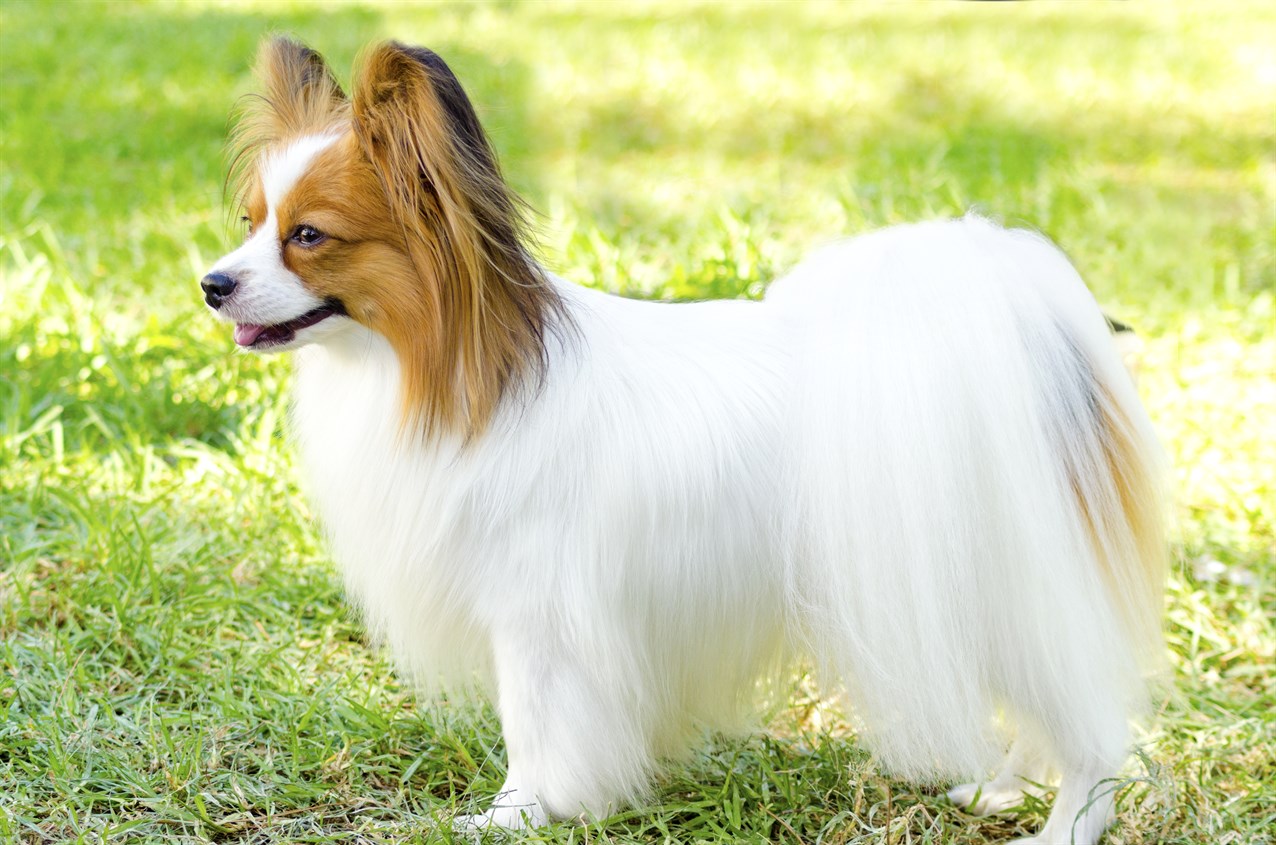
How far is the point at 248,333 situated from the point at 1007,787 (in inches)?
72.2

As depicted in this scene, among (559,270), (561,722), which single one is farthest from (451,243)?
(559,270)

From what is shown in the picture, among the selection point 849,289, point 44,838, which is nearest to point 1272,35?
point 849,289

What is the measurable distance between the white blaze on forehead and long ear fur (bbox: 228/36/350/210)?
48 millimetres

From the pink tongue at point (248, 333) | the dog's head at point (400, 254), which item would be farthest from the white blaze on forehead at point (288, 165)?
the pink tongue at point (248, 333)

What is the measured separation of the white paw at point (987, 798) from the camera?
2730 millimetres

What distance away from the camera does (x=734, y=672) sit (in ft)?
8.31

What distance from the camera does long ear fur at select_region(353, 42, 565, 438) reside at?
82.8 inches

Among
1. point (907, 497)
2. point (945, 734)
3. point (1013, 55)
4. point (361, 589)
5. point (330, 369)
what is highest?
point (1013, 55)

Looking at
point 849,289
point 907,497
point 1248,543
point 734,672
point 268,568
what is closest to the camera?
point 907,497

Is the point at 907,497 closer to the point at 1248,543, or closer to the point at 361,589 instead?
the point at 361,589

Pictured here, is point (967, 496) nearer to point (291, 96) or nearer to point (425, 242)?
point (425, 242)

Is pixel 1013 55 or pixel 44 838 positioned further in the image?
pixel 1013 55

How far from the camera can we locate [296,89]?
2365 mm

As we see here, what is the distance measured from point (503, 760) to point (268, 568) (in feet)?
3.39
